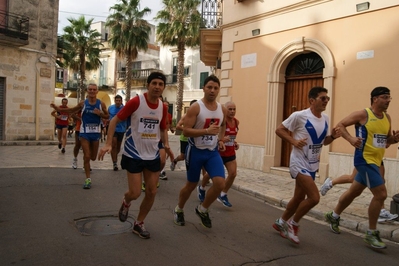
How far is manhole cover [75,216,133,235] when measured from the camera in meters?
4.57

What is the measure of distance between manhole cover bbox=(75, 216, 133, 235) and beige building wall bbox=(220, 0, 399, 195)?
5895mm

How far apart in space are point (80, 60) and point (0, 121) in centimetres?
2022

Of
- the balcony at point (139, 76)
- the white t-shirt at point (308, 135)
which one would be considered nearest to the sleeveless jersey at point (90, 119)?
the white t-shirt at point (308, 135)

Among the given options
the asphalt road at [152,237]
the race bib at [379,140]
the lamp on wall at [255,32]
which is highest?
the lamp on wall at [255,32]

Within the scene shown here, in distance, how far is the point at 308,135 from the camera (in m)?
4.68

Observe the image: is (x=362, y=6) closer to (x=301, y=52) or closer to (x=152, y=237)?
(x=301, y=52)

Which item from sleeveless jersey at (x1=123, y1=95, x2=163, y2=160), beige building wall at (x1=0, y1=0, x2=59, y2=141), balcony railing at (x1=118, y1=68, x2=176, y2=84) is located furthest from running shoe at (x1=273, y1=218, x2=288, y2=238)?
balcony railing at (x1=118, y1=68, x2=176, y2=84)

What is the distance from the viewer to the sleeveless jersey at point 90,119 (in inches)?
286

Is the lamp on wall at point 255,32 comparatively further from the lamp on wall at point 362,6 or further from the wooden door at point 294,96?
the lamp on wall at point 362,6

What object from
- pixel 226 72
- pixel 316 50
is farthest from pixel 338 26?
pixel 226 72

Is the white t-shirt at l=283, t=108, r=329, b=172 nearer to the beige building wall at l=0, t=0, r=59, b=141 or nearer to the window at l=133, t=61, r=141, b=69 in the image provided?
the beige building wall at l=0, t=0, r=59, b=141

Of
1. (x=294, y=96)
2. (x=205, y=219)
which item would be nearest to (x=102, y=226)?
(x=205, y=219)

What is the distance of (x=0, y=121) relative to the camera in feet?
59.4

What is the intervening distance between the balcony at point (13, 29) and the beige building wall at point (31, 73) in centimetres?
7
